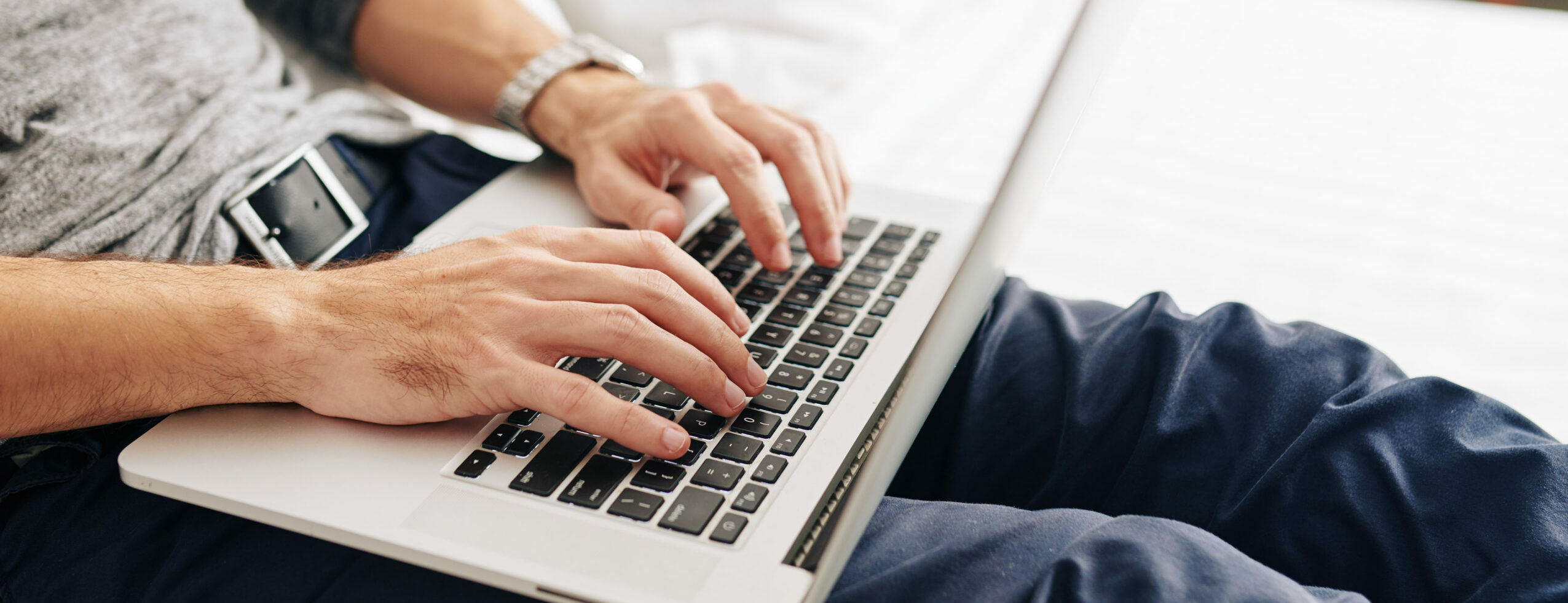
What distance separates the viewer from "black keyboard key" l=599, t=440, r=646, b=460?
1.80ft

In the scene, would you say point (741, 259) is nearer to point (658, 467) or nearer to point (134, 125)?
point (658, 467)

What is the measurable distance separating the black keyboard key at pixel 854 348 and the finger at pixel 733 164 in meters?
0.10

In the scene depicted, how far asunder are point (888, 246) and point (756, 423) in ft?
0.88

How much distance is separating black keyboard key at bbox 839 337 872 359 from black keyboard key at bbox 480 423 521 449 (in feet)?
0.74

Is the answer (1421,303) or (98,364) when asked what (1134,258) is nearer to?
(1421,303)

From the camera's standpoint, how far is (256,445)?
1.85 ft

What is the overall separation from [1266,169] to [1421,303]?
1.08 ft

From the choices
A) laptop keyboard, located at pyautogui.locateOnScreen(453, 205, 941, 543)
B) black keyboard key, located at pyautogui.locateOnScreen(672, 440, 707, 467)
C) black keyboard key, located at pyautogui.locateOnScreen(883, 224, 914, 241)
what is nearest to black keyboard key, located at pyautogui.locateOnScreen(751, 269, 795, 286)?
laptop keyboard, located at pyautogui.locateOnScreen(453, 205, 941, 543)

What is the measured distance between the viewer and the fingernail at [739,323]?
64 centimetres

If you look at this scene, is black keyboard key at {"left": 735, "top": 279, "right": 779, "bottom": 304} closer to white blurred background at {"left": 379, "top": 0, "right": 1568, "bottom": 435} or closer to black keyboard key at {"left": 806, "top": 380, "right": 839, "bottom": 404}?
black keyboard key at {"left": 806, "top": 380, "right": 839, "bottom": 404}

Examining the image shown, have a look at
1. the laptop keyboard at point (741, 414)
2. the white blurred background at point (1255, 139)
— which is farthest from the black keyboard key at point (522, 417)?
the white blurred background at point (1255, 139)

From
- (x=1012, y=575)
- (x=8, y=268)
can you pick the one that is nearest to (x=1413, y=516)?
(x=1012, y=575)

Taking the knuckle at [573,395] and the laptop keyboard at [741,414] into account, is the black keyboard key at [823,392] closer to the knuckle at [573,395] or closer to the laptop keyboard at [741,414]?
the laptop keyboard at [741,414]

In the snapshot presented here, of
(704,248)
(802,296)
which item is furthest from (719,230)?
(802,296)
